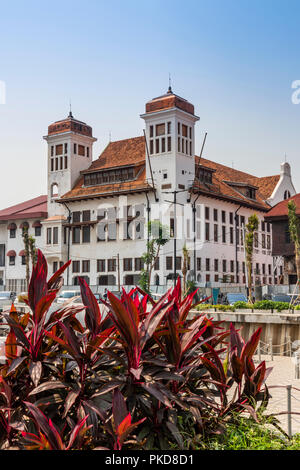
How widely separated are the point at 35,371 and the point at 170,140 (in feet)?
172

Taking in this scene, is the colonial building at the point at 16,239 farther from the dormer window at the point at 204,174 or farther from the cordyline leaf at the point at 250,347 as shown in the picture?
the cordyline leaf at the point at 250,347

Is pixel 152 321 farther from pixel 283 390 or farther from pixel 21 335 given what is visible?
pixel 283 390

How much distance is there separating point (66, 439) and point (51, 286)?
1493 millimetres

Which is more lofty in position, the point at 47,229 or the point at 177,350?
the point at 47,229

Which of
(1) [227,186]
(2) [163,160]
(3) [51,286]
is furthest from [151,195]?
(3) [51,286]

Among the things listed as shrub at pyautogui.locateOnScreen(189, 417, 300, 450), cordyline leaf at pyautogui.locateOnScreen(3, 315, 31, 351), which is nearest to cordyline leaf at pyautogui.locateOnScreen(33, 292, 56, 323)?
cordyline leaf at pyautogui.locateOnScreen(3, 315, 31, 351)

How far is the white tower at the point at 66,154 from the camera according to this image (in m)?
63.4

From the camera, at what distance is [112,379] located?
14.9 feet

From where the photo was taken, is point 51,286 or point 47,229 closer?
point 51,286

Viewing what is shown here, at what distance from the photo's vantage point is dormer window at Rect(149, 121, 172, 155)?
5588cm

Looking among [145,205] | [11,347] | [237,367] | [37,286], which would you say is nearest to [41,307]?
[37,286]

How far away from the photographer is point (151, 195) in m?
56.0

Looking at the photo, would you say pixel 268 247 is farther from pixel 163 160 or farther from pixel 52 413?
pixel 52 413
